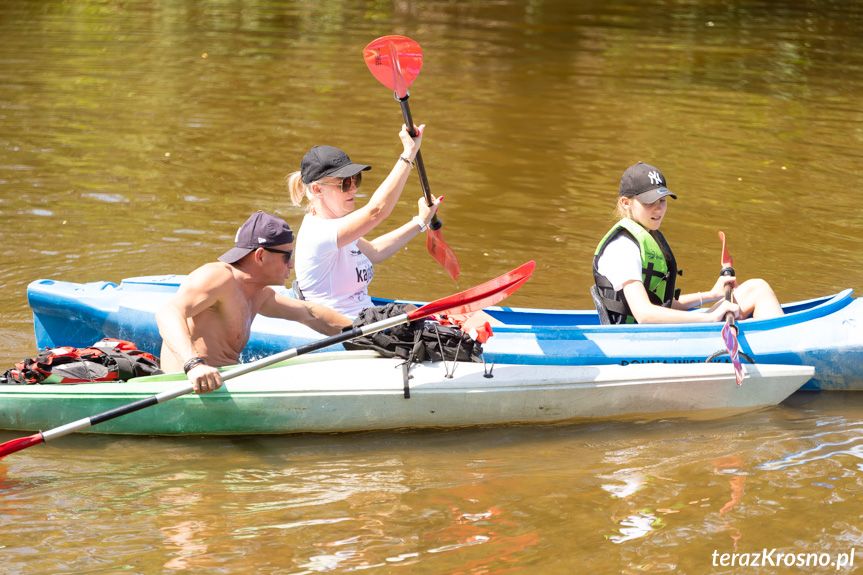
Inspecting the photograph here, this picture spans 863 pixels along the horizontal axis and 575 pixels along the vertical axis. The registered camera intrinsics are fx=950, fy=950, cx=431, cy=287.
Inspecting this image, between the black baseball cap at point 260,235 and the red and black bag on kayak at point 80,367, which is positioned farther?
the red and black bag on kayak at point 80,367

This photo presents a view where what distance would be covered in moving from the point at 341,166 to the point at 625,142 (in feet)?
19.4

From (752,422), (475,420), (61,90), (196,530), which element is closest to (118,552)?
(196,530)

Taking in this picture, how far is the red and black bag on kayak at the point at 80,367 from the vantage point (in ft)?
14.0

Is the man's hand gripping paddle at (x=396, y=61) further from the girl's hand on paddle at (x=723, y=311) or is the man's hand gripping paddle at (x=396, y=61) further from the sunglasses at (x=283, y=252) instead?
the girl's hand on paddle at (x=723, y=311)

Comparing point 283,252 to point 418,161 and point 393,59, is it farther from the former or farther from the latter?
point 393,59

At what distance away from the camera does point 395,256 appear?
6.84 metres

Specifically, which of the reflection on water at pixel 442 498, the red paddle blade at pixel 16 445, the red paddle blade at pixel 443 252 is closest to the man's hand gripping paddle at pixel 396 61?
the red paddle blade at pixel 443 252

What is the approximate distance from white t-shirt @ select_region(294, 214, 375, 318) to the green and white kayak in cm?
31

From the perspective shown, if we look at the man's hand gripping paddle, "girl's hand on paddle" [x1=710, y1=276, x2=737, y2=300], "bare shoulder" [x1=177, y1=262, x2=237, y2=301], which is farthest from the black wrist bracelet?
"girl's hand on paddle" [x1=710, y1=276, x2=737, y2=300]

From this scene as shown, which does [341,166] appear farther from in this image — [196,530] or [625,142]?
[625,142]

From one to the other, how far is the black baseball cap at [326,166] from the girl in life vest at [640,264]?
4.18 feet

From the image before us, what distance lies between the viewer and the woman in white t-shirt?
168 inches

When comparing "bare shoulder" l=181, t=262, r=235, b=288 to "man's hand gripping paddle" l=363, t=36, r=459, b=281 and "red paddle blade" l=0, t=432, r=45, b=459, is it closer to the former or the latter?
"red paddle blade" l=0, t=432, r=45, b=459

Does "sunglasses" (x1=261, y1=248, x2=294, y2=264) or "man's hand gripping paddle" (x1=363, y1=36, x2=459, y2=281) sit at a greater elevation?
"man's hand gripping paddle" (x1=363, y1=36, x2=459, y2=281)
